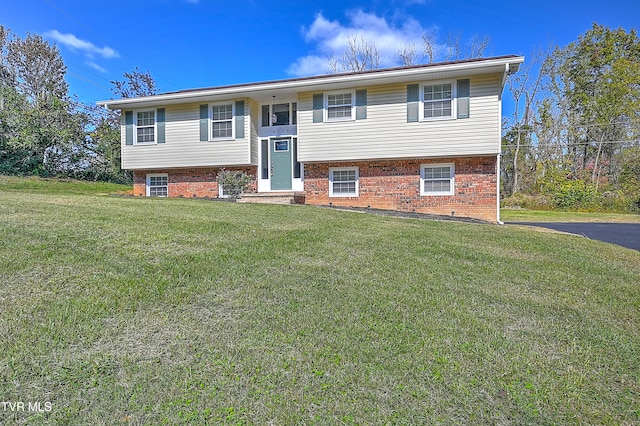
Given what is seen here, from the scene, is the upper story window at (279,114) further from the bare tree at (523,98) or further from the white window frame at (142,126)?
the bare tree at (523,98)

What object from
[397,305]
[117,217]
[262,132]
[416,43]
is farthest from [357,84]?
[416,43]

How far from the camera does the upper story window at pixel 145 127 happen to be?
13.9 metres

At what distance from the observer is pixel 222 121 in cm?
1320

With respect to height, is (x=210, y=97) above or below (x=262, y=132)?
above

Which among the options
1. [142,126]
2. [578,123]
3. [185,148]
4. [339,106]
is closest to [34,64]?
[142,126]

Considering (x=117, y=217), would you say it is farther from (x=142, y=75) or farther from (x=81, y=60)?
(x=142, y=75)

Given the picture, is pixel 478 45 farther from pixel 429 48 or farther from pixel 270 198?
pixel 270 198

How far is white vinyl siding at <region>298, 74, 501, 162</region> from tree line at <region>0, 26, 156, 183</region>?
45.0 ft

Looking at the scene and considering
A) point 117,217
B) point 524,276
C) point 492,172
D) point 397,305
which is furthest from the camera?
point 492,172

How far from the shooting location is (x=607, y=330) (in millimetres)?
2867

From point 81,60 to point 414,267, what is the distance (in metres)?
27.3

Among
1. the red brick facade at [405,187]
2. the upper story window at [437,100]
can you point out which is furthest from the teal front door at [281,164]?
the upper story window at [437,100]

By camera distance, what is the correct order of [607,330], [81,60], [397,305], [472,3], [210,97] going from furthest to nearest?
1. [81,60]
2. [472,3]
3. [210,97]
4. [397,305]
5. [607,330]

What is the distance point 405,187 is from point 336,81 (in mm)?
4089
